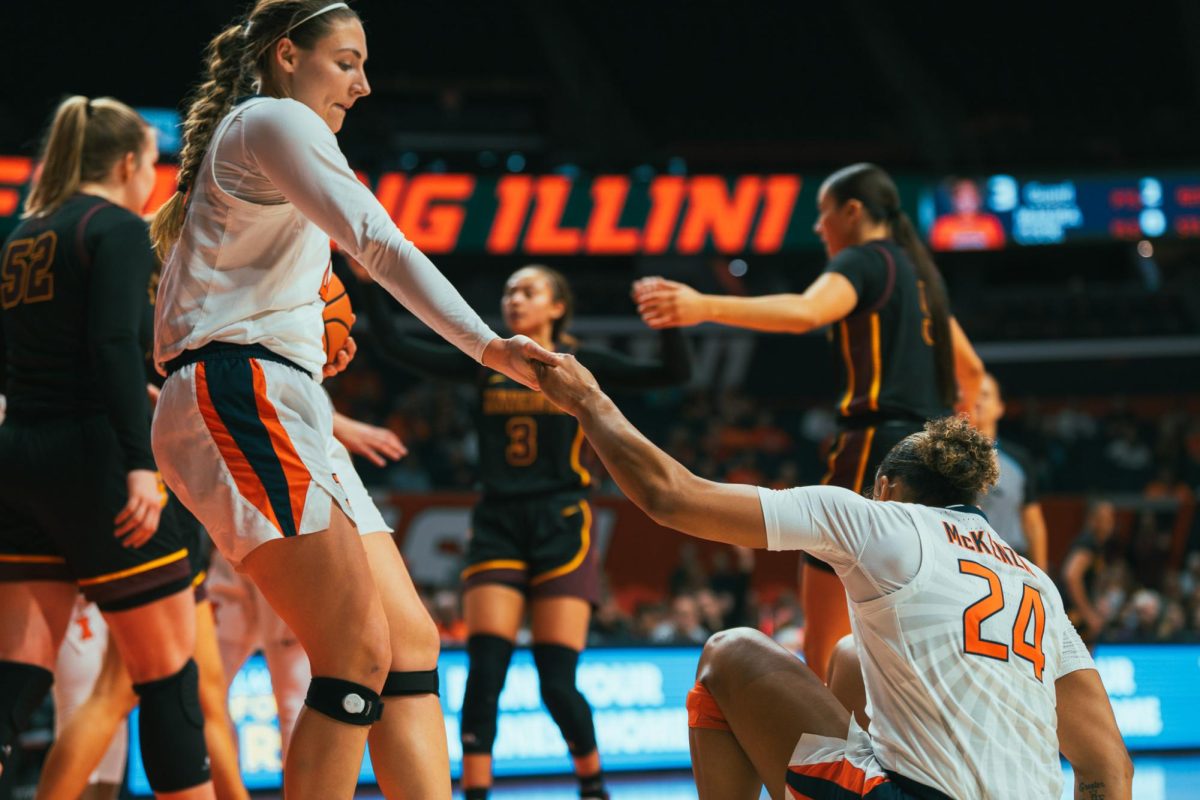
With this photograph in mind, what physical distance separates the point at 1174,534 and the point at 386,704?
54.6 feet

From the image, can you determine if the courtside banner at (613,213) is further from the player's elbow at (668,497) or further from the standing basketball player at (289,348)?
the player's elbow at (668,497)

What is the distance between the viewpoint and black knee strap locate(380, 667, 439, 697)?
2912mm

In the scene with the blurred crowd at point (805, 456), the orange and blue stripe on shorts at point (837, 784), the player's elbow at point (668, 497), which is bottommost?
the orange and blue stripe on shorts at point (837, 784)

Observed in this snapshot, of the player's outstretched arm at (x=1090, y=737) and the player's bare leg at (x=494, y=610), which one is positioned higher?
the player's bare leg at (x=494, y=610)

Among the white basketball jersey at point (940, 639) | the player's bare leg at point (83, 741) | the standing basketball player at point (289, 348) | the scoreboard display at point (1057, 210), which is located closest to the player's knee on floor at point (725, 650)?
the white basketball jersey at point (940, 639)

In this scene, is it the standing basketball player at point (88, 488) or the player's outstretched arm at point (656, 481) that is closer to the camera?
the player's outstretched arm at point (656, 481)

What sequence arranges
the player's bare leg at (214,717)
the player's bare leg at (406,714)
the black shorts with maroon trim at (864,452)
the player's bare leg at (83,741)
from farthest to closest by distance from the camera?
the black shorts with maroon trim at (864,452) → the player's bare leg at (214,717) → the player's bare leg at (83,741) → the player's bare leg at (406,714)

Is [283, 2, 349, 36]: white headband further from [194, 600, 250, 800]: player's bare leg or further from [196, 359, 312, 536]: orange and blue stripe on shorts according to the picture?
[194, 600, 250, 800]: player's bare leg

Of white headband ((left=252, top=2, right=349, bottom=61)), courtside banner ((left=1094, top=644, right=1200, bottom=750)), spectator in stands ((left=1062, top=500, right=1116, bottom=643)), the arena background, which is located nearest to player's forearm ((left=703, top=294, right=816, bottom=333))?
white headband ((left=252, top=2, right=349, bottom=61))

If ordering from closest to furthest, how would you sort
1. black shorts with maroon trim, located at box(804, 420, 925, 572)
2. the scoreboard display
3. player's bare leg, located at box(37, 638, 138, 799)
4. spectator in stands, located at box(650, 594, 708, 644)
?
player's bare leg, located at box(37, 638, 138, 799), black shorts with maroon trim, located at box(804, 420, 925, 572), spectator in stands, located at box(650, 594, 708, 644), the scoreboard display

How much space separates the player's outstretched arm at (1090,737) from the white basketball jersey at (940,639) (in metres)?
0.29

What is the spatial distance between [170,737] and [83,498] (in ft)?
2.15

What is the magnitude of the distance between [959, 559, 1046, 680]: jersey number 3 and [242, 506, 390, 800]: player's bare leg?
47.5 inches

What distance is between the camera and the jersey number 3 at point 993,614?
103 inches
